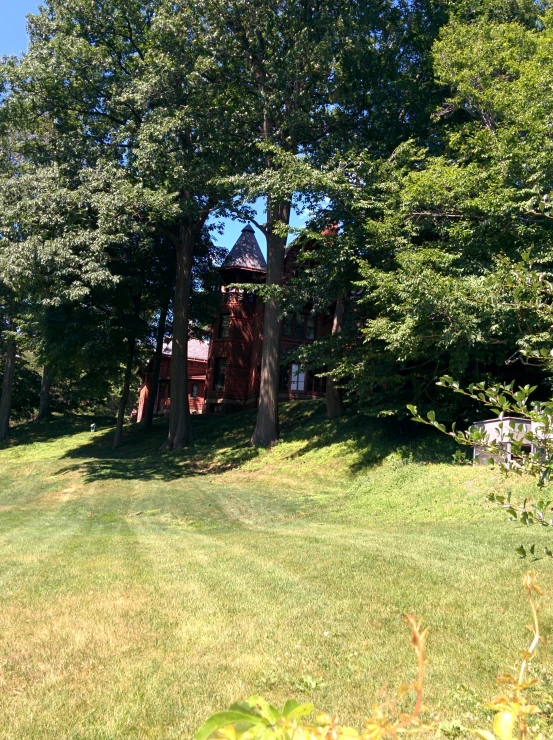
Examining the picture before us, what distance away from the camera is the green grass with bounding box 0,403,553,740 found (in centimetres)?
390

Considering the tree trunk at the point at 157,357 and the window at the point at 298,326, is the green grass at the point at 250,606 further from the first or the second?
the window at the point at 298,326

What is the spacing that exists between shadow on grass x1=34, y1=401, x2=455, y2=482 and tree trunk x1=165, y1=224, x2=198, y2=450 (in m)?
0.86

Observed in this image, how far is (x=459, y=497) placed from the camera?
1313cm

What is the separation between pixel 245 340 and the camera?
40594 millimetres

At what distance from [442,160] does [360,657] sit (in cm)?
1554

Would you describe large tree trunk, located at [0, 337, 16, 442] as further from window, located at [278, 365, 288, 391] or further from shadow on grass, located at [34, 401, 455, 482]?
window, located at [278, 365, 288, 391]

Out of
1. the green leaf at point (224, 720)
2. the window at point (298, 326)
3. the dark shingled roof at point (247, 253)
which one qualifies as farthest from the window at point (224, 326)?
the green leaf at point (224, 720)

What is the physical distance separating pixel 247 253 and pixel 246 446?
17.0 m

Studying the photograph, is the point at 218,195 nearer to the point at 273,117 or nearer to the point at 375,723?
the point at 273,117

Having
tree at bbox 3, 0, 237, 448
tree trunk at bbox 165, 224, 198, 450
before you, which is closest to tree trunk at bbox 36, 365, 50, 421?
tree trunk at bbox 165, 224, 198, 450

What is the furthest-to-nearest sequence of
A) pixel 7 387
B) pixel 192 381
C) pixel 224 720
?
pixel 192 381 → pixel 7 387 → pixel 224 720

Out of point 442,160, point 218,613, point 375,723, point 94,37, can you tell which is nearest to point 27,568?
point 218,613

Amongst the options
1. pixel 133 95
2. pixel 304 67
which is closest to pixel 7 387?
pixel 133 95

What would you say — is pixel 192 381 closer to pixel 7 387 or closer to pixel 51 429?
pixel 51 429
